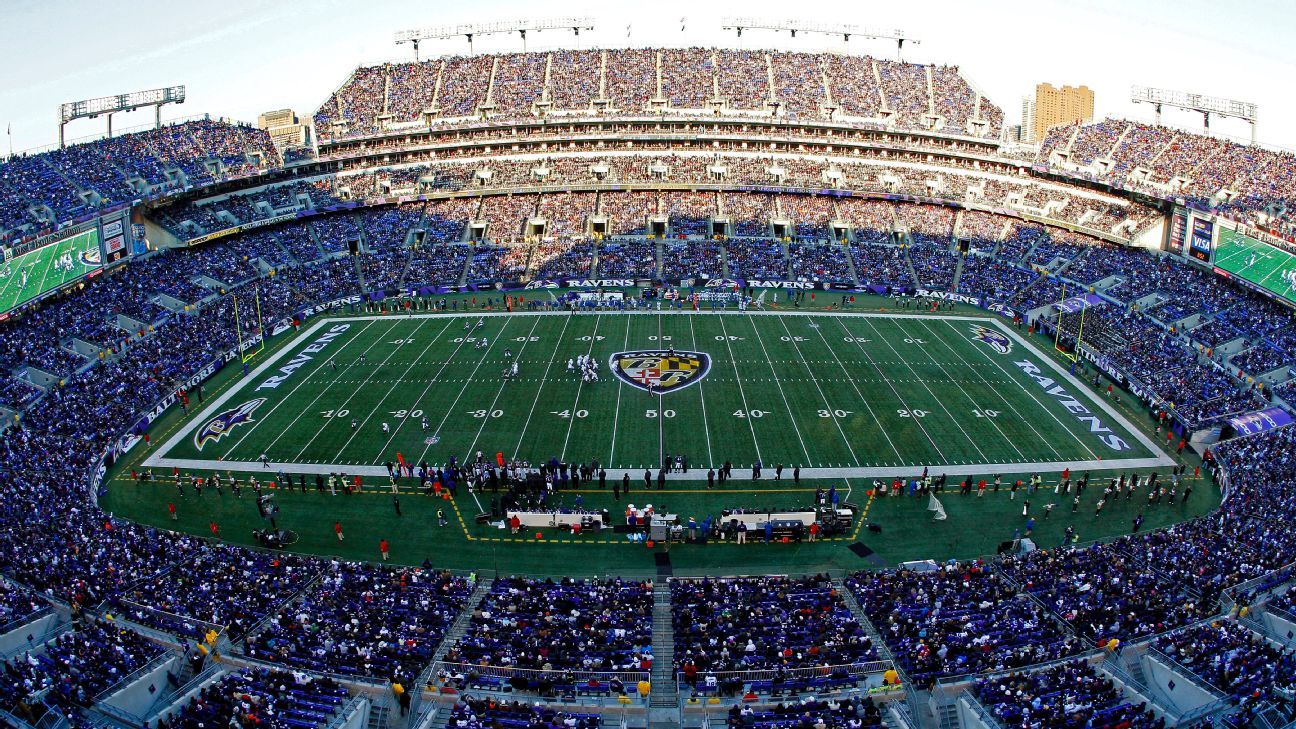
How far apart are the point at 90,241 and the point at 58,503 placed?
24.9m

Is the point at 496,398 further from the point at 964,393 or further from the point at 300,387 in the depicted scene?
the point at 964,393

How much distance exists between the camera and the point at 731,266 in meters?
57.6

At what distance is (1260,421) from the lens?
32781mm

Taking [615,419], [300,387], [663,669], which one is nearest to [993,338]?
[615,419]

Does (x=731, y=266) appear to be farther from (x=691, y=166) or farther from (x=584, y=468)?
(x=584, y=468)

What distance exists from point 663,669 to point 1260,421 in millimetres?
26609

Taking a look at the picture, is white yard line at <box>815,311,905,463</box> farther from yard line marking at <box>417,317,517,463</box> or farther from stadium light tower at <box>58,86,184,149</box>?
stadium light tower at <box>58,86,184,149</box>

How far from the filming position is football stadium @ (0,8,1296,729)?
1864 cm

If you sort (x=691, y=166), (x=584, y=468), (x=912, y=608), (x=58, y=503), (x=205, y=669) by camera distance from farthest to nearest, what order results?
(x=691, y=166) → (x=584, y=468) → (x=58, y=503) → (x=912, y=608) → (x=205, y=669)

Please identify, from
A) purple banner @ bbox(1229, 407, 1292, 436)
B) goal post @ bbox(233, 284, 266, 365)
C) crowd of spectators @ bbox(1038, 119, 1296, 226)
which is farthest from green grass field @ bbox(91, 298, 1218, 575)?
crowd of spectators @ bbox(1038, 119, 1296, 226)

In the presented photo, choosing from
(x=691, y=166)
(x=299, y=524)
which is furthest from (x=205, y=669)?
(x=691, y=166)

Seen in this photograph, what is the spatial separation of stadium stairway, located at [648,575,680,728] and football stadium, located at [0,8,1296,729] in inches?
3.7

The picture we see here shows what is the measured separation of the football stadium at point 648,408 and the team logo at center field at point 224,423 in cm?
12

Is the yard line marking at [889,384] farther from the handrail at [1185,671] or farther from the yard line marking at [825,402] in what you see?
the handrail at [1185,671]
